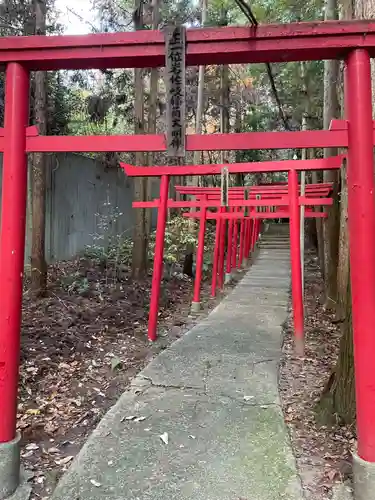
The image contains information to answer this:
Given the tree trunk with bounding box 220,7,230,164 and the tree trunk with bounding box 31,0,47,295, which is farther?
the tree trunk with bounding box 220,7,230,164

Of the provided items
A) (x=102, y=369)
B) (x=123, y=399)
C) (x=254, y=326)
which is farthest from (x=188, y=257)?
(x=123, y=399)

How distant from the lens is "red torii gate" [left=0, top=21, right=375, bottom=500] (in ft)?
8.28

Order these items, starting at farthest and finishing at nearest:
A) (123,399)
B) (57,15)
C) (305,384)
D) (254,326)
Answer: (57,15)
(254,326)
(305,384)
(123,399)

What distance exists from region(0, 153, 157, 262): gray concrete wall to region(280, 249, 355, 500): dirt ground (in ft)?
16.9

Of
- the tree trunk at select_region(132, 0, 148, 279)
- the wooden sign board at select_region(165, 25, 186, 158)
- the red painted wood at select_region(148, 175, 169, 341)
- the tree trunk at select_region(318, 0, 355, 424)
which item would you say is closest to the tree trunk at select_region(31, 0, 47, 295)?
the red painted wood at select_region(148, 175, 169, 341)

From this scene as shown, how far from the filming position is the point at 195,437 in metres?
3.30

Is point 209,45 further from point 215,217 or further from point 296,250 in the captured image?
point 215,217

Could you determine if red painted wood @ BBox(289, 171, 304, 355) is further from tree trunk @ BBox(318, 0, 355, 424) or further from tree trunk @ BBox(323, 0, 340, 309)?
tree trunk @ BBox(318, 0, 355, 424)

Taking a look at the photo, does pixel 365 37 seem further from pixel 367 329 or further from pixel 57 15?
pixel 57 15

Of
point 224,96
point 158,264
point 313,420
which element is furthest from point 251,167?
point 224,96

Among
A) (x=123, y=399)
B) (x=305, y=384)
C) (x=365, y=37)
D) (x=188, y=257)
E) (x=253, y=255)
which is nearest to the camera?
(x=365, y=37)

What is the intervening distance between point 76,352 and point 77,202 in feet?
18.0

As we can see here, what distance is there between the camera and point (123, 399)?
4.04 metres

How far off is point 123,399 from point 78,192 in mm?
7203
